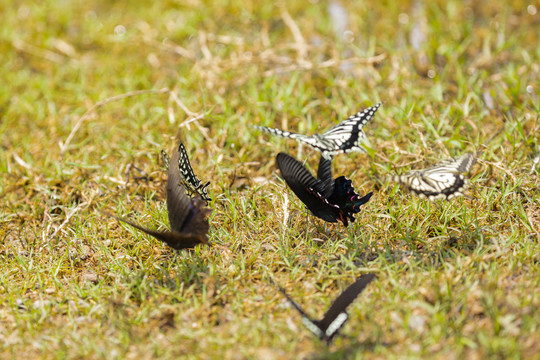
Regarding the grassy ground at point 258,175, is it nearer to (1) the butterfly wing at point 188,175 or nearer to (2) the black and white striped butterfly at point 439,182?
(1) the butterfly wing at point 188,175

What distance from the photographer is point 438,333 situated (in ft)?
7.69

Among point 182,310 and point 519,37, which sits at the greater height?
point 519,37

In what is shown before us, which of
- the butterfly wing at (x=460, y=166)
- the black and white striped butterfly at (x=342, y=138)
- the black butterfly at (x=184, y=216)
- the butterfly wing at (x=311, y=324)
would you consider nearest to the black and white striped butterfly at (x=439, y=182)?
the butterfly wing at (x=460, y=166)

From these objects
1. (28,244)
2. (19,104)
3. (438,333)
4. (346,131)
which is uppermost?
(346,131)

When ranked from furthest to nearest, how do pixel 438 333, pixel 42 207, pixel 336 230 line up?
pixel 42 207 < pixel 336 230 < pixel 438 333

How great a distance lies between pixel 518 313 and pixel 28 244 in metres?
2.94

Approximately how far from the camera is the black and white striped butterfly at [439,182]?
2.64 meters

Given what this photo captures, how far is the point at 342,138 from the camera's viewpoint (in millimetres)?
3082

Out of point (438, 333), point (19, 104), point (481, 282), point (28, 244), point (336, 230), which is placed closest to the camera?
point (438, 333)

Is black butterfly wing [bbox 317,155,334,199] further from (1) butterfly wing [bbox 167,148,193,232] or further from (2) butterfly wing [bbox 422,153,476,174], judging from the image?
(1) butterfly wing [bbox 167,148,193,232]

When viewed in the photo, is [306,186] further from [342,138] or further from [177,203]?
[177,203]

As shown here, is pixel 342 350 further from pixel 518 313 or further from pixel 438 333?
pixel 518 313

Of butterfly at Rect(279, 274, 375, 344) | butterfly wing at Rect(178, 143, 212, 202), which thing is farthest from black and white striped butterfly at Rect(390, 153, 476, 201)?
butterfly wing at Rect(178, 143, 212, 202)

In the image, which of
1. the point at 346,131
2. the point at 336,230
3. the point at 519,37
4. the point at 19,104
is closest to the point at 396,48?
the point at 519,37
